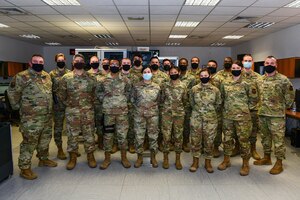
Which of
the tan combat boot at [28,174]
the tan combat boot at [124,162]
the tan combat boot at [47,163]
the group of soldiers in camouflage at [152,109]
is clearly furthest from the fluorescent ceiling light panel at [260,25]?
the tan combat boot at [28,174]

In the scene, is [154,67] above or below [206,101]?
above

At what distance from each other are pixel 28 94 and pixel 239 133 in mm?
3002

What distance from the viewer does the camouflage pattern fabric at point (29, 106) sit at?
10.8 feet

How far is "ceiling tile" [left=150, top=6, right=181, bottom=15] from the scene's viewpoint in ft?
16.5

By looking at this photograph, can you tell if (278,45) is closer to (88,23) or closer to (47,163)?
(88,23)

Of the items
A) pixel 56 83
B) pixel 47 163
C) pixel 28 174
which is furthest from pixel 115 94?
pixel 28 174

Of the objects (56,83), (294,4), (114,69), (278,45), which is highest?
(294,4)

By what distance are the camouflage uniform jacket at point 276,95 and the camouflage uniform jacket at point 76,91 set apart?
2620mm

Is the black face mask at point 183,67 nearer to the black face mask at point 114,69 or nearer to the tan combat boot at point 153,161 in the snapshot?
the black face mask at point 114,69

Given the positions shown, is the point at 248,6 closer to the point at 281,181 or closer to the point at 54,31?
the point at 281,181

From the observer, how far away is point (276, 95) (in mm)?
3578

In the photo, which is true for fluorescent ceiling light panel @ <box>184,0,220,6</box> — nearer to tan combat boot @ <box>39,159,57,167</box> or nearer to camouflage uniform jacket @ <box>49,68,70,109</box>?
camouflage uniform jacket @ <box>49,68,70,109</box>

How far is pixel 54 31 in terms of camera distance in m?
7.92

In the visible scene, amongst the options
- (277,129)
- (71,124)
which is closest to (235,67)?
(277,129)
